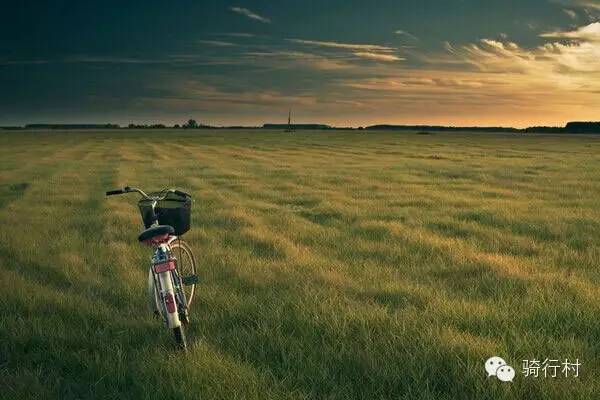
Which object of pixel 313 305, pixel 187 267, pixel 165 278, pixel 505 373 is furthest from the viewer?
pixel 187 267

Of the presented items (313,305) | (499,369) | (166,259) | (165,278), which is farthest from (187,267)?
(499,369)

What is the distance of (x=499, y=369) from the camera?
463 cm

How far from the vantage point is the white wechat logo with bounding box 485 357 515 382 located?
4.54 meters

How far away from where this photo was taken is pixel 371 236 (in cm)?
1145

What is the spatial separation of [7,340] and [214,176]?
20978 millimetres

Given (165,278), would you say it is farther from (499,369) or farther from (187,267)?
(499,369)

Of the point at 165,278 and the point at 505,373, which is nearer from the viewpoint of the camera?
the point at 505,373

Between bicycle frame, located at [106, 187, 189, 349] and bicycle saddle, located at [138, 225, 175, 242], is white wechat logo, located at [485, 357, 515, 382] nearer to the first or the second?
bicycle frame, located at [106, 187, 189, 349]

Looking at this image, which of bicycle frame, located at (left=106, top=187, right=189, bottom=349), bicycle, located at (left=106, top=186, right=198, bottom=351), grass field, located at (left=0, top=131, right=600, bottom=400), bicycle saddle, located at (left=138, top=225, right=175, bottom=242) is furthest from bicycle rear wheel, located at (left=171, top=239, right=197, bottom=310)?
bicycle saddle, located at (left=138, top=225, right=175, bottom=242)

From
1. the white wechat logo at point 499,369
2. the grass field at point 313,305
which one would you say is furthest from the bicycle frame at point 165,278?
the white wechat logo at point 499,369

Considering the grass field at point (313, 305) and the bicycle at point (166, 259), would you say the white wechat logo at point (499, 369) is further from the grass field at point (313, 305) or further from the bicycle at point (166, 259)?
the bicycle at point (166, 259)

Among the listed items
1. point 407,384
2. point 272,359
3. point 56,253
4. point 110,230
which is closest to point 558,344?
point 407,384

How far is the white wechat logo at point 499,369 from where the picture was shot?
4.54m

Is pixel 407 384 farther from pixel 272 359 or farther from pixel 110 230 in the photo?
pixel 110 230
